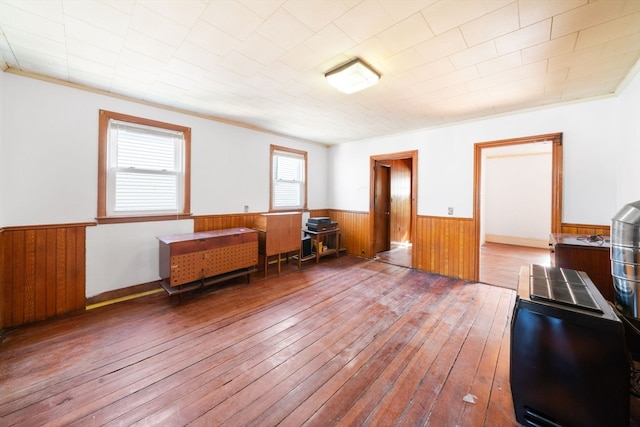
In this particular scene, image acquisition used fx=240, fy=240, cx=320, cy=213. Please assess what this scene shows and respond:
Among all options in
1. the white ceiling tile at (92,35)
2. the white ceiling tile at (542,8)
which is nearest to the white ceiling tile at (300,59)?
the white ceiling tile at (92,35)

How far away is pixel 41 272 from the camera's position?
8.28ft

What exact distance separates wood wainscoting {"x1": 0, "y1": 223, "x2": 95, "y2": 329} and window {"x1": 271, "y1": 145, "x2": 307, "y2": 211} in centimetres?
275

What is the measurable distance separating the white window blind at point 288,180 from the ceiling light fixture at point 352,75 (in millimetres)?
2513

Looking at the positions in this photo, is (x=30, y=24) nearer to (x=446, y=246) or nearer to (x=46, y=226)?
(x=46, y=226)

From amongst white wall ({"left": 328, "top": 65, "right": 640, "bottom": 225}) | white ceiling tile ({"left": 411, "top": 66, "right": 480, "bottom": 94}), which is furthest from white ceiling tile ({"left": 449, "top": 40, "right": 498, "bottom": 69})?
white wall ({"left": 328, "top": 65, "right": 640, "bottom": 225})

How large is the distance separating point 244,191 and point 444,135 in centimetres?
354

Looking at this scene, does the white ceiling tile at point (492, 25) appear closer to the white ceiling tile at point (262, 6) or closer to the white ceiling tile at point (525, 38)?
the white ceiling tile at point (525, 38)

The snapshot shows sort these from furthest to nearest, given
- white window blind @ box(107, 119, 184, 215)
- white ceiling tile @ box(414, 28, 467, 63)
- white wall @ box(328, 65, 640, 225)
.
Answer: white window blind @ box(107, 119, 184, 215), white wall @ box(328, 65, 640, 225), white ceiling tile @ box(414, 28, 467, 63)

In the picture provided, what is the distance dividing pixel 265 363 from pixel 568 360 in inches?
75.7

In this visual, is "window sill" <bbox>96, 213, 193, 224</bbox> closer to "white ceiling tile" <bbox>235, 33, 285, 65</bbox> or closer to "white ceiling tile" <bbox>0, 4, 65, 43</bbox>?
"white ceiling tile" <bbox>0, 4, 65, 43</bbox>

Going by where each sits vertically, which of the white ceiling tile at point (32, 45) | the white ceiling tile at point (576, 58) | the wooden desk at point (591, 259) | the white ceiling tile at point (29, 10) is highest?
the white ceiling tile at point (576, 58)

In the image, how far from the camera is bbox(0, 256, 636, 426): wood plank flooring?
1.48 m

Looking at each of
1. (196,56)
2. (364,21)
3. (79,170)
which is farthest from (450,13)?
(79,170)

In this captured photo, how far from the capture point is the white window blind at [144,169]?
9.74 ft
